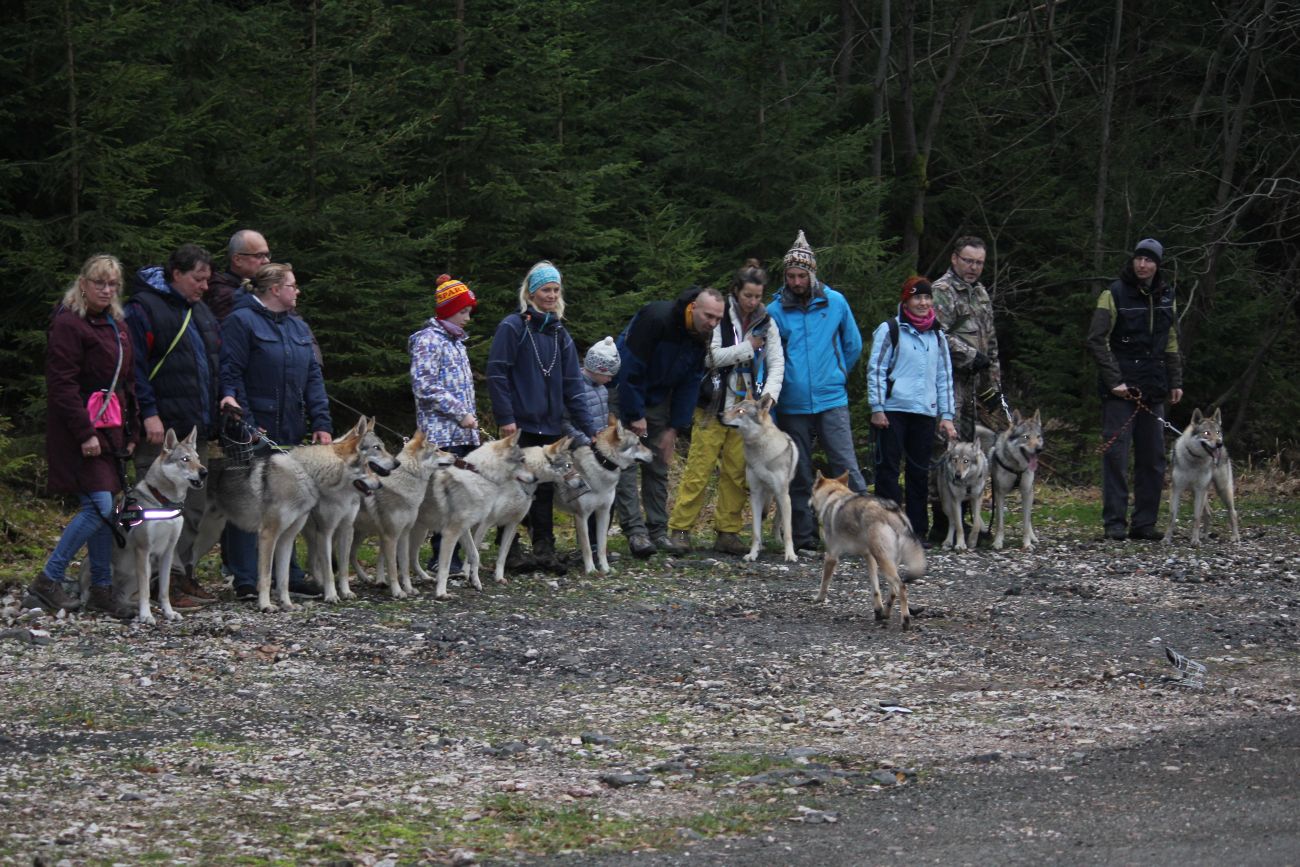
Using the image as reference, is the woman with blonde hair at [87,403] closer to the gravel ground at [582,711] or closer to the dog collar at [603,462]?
the gravel ground at [582,711]

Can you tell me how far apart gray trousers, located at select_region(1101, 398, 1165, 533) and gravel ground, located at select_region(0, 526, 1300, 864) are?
8.10ft

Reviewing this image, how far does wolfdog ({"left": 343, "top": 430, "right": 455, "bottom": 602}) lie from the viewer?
9.59 m

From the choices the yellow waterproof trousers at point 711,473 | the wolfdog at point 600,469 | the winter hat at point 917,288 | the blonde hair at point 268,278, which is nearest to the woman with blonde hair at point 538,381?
the wolfdog at point 600,469

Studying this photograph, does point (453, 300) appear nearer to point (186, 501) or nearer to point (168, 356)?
point (168, 356)

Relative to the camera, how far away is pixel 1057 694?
22.4 ft

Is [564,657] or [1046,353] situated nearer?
[564,657]

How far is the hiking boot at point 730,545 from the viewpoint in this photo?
11.9 m

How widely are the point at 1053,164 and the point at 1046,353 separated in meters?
5.53

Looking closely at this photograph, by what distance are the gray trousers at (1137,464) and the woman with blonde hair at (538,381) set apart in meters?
4.89

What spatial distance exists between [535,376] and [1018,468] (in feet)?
15.1

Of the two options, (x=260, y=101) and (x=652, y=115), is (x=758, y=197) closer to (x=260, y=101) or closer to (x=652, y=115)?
(x=652, y=115)

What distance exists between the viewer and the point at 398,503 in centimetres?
962

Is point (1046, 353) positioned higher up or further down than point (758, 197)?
further down

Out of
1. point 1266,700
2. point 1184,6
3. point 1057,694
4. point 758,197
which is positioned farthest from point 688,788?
point 1184,6
